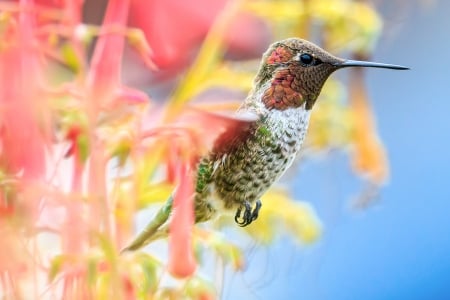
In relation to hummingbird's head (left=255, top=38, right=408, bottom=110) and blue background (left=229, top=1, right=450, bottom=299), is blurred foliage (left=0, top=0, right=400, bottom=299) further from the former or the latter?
blue background (left=229, top=1, right=450, bottom=299)

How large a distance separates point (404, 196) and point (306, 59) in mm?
1011

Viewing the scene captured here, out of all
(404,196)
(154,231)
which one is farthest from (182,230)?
(404,196)

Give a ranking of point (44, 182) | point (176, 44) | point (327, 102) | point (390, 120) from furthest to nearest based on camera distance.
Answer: point (390, 120) → point (327, 102) → point (176, 44) → point (44, 182)

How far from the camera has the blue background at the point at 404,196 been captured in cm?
128

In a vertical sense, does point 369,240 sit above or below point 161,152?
below

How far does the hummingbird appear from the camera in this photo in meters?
0.40

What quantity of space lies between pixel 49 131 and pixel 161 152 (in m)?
0.07

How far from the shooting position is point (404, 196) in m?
1.38

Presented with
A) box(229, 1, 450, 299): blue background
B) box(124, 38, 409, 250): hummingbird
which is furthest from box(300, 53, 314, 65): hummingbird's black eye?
box(229, 1, 450, 299): blue background

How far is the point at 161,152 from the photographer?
0.50m

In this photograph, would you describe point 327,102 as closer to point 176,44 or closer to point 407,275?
point 176,44

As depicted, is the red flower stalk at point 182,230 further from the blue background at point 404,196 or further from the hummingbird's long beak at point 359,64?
the blue background at point 404,196

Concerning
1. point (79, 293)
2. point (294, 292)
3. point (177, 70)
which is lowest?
point (294, 292)

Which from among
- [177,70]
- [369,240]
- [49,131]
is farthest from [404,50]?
[49,131]
